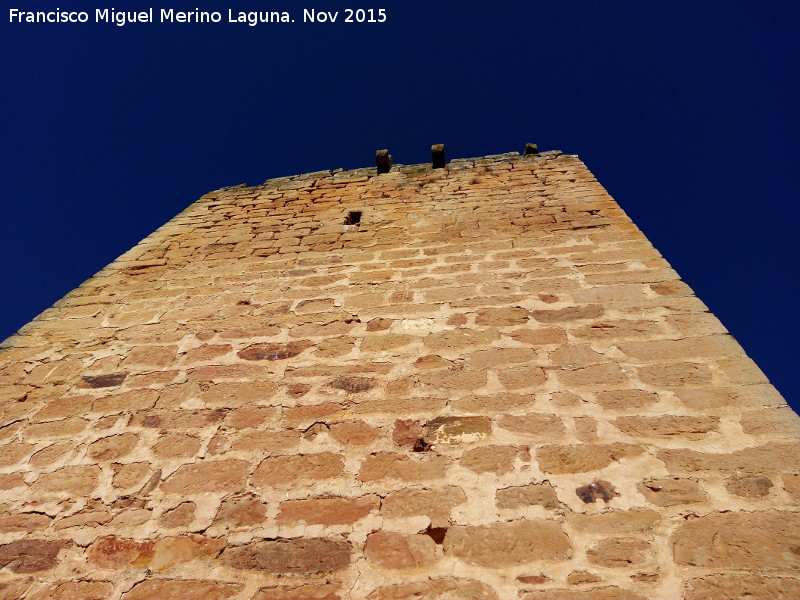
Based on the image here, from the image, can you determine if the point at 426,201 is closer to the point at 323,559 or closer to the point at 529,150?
the point at 529,150

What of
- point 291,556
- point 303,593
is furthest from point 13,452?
point 303,593

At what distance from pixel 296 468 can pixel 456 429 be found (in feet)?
2.35

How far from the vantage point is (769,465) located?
5.58 ft

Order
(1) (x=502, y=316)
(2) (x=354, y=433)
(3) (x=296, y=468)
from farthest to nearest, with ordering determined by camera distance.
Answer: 1. (1) (x=502, y=316)
2. (2) (x=354, y=433)
3. (3) (x=296, y=468)

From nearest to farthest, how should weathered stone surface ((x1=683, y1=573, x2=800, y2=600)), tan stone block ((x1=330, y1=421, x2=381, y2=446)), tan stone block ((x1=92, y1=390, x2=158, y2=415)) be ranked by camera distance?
weathered stone surface ((x1=683, y1=573, x2=800, y2=600)) → tan stone block ((x1=330, y1=421, x2=381, y2=446)) → tan stone block ((x1=92, y1=390, x2=158, y2=415))

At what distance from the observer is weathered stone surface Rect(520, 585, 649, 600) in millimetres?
1421

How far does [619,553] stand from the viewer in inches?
59.6

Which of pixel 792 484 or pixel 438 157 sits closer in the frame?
pixel 792 484

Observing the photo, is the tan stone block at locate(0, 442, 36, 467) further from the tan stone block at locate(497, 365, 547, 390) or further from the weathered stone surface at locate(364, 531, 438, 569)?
the tan stone block at locate(497, 365, 547, 390)

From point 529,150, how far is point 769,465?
3863 millimetres

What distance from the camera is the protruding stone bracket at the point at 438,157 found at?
4.79 m

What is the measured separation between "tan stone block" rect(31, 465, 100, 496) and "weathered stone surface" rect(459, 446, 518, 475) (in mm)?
1635

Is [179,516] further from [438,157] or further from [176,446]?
[438,157]

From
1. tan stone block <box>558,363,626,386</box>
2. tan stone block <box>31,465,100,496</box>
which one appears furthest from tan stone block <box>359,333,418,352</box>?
tan stone block <box>31,465,100,496</box>
